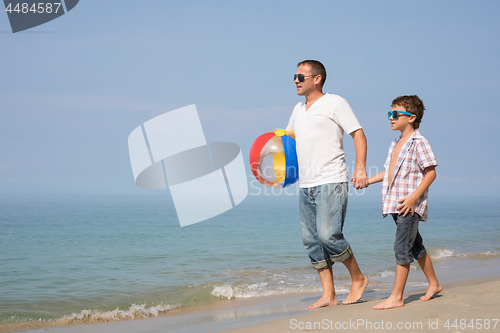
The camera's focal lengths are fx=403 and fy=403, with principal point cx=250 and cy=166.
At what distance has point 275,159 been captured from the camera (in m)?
4.14

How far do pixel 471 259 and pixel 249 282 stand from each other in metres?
5.33

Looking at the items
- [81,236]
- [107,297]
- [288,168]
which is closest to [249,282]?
[107,297]

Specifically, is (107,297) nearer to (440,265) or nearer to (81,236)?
(440,265)

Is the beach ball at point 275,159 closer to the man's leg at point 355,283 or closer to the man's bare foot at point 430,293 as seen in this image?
the man's leg at point 355,283

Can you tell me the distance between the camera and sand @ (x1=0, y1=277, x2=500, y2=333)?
268 centimetres

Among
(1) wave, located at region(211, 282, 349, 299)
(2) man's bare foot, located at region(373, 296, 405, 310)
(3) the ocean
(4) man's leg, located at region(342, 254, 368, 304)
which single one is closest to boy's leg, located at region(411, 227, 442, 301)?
(2) man's bare foot, located at region(373, 296, 405, 310)

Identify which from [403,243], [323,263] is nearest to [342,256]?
[323,263]

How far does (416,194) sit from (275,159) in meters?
1.45

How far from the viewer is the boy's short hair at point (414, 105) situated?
345cm

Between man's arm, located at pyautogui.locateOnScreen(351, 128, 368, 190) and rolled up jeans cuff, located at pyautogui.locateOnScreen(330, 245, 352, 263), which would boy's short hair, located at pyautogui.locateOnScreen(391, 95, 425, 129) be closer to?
man's arm, located at pyautogui.locateOnScreen(351, 128, 368, 190)

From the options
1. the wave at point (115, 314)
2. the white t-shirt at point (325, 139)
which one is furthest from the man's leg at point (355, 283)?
the wave at point (115, 314)

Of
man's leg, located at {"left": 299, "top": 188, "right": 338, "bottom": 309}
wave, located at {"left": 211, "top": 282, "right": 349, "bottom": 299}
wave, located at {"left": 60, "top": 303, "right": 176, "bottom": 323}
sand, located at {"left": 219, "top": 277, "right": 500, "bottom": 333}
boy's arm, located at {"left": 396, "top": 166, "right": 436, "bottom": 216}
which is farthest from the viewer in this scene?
wave, located at {"left": 211, "top": 282, "right": 349, "bottom": 299}

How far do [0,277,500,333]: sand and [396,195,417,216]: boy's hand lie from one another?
0.75 m

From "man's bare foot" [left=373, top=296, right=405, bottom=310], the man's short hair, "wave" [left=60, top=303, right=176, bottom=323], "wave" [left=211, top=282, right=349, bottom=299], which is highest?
the man's short hair
